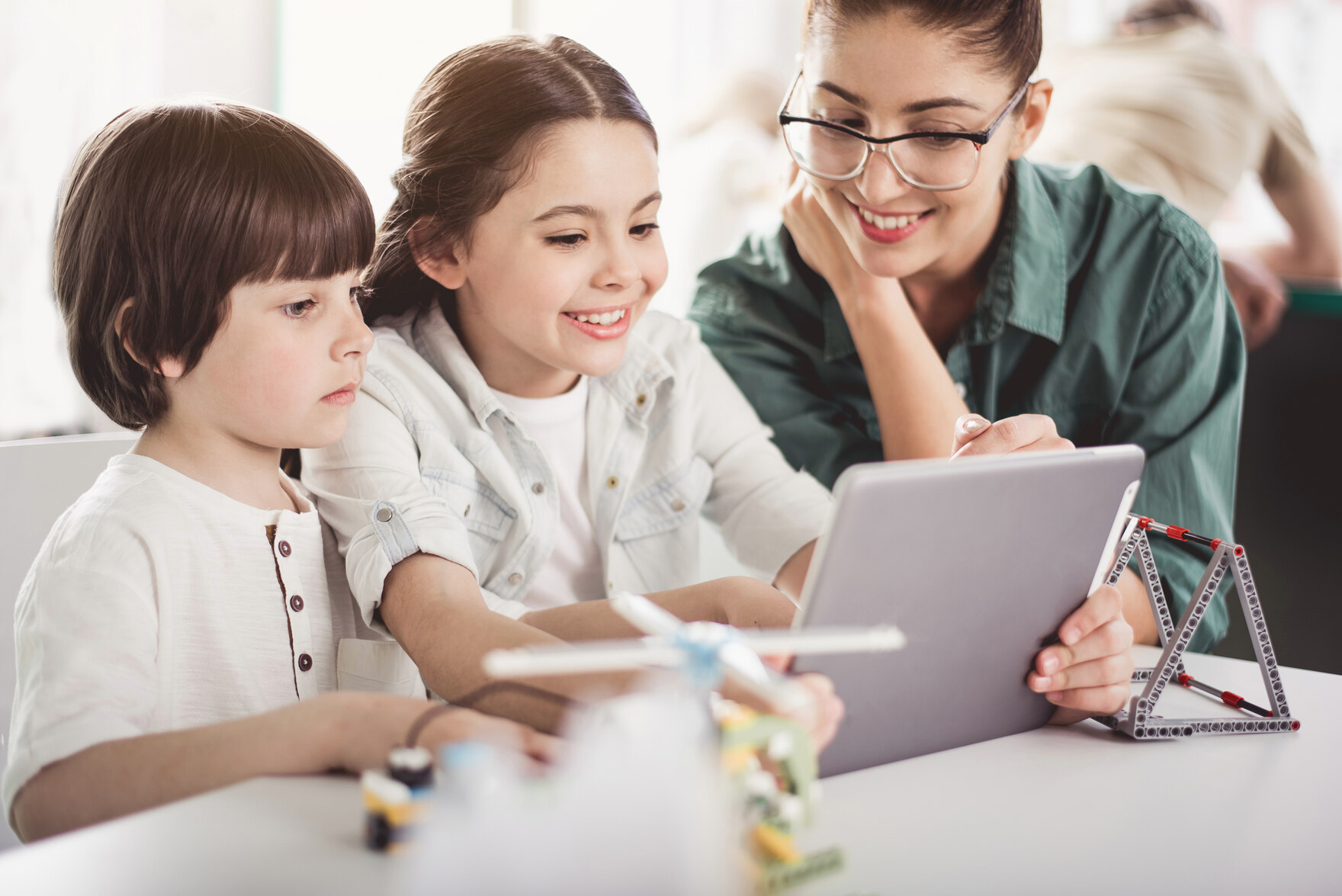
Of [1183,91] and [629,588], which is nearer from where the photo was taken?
[629,588]

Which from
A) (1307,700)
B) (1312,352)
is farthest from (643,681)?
(1312,352)

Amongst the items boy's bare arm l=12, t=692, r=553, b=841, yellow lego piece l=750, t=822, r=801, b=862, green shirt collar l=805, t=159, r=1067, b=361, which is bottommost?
boy's bare arm l=12, t=692, r=553, b=841

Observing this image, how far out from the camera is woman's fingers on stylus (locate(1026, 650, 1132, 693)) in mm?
822

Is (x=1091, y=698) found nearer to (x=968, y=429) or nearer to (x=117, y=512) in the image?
(x=968, y=429)

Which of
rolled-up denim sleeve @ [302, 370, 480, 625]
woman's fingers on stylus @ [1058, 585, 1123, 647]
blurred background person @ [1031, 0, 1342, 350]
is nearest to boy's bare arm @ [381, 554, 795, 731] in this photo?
rolled-up denim sleeve @ [302, 370, 480, 625]

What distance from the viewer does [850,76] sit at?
126 centimetres

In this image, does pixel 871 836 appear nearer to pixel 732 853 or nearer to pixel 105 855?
pixel 732 853

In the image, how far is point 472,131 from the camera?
1.17 meters

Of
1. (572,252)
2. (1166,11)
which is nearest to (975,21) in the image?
(572,252)

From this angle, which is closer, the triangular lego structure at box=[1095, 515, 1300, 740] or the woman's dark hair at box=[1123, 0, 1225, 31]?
the triangular lego structure at box=[1095, 515, 1300, 740]

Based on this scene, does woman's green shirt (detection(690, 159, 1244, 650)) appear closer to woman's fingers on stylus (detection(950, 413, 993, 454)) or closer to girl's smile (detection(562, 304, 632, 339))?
girl's smile (detection(562, 304, 632, 339))

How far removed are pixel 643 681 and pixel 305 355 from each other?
451mm

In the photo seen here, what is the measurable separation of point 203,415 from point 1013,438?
69cm

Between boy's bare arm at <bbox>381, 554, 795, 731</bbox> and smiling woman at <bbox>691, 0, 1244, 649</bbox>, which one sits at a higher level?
smiling woman at <bbox>691, 0, 1244, 649</bbox>
